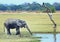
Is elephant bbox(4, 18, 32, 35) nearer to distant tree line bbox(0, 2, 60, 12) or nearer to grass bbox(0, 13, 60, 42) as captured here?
grass bbox(0, 13, 60, 42)

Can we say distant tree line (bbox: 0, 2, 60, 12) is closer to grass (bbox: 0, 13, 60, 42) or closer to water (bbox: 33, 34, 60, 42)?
grass (bbox: 0, 13, 60, 42)

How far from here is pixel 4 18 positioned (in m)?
5.38

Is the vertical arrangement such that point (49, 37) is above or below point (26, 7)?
below

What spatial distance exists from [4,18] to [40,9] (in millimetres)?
425

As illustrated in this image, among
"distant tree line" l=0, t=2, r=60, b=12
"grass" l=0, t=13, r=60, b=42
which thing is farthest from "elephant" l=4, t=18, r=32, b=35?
"distant tree line" l=0, t=2, r=60, b=12

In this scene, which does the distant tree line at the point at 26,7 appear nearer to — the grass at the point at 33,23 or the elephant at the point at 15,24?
the grass at the point at 33,23

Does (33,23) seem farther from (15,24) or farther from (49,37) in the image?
(15,24)

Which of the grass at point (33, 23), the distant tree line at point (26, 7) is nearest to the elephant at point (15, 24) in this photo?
the grass at point (33, 23)

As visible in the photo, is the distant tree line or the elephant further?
A: the elephant

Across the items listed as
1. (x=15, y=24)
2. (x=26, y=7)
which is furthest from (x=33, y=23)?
(x=15, y=24)

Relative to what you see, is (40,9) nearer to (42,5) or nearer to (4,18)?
(42,5)

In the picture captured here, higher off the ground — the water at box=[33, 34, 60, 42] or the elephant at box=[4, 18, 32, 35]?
the elephant at box=[4, 18, 32, 35]

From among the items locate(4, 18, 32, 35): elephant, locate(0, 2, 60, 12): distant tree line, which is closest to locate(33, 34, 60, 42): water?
locate(4, 18, 32, 35): elephant

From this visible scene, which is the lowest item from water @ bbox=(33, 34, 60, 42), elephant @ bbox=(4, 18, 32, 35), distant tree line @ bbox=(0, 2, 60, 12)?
water @ bbox=(33, 34, 60, 42)
